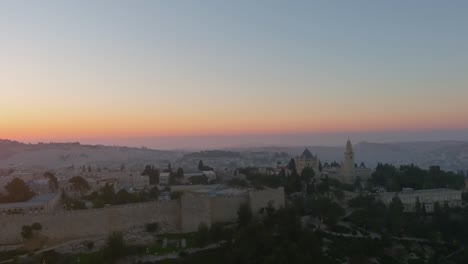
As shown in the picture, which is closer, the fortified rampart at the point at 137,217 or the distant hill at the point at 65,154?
the fortified rampart at the point at 137,217

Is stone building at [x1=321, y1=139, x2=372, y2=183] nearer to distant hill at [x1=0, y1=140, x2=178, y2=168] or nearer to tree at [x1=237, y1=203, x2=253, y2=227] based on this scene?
tree at [x1=237, y1=203, x2=253, y2=227]

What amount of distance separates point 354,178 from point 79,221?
27251 mm

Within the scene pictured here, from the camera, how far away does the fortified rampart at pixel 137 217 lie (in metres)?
21.5

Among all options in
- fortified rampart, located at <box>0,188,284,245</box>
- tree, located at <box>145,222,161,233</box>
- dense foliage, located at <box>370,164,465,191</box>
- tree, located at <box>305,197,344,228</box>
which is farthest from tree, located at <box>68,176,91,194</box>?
dense foliage, located at <box>370,164,465,191</box>

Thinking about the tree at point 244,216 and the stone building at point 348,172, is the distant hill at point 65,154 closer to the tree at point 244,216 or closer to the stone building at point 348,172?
the stone building at point 348,172

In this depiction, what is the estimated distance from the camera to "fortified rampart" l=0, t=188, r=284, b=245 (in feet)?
70.4

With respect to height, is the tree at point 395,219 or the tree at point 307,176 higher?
the tree at point 307,176

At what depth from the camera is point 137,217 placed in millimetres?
23297

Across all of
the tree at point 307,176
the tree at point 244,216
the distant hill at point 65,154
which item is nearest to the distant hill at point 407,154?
the distant hill at point 65,154

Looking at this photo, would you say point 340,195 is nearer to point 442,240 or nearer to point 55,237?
point 442,240

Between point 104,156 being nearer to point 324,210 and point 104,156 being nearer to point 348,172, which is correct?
point 348,172

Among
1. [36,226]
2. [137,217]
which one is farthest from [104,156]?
[36,226]

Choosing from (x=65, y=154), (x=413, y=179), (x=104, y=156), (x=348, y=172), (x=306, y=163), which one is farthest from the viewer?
(x=104, y=156)

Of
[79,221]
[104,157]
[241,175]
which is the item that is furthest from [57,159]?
[79,221]
